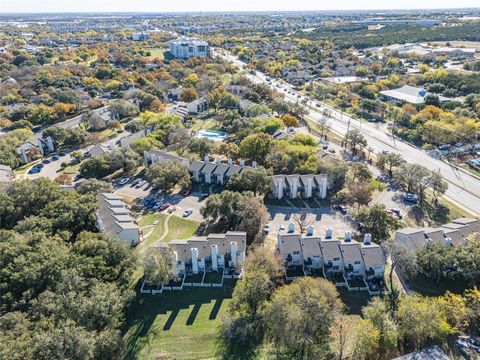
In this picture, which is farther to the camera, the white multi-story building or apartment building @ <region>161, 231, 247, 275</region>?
the white multi-story building

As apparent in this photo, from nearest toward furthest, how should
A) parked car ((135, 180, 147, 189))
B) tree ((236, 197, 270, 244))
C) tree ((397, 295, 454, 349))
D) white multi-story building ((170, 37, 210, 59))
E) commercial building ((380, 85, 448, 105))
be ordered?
tree ((397, 295, 454, 349)) < tree ((236, 197, 270, 244)) < parked car ((135, 180, 147, 189)) < commercial building ((380, 85, 448, 105)) < white multi-story building ((170, 37, 210, 59))

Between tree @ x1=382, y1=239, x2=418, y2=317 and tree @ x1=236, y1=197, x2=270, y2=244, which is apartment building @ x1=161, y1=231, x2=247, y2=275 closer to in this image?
tree @ x1=236, y1=197, x2=270, y2=244

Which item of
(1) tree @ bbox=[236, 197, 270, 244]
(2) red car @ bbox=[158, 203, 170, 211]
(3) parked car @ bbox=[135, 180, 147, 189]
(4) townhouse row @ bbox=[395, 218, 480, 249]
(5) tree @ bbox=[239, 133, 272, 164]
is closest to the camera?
(4) townhouse row @ bbox=[395, 218, 480, 249]

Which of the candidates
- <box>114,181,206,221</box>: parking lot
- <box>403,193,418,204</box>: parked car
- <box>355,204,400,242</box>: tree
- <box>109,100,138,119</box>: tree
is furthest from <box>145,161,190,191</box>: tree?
<box>109,100,138,119</box>: tree

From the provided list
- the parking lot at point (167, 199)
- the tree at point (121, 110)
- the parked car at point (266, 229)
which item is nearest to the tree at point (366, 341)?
the parked car at point (266, 229)

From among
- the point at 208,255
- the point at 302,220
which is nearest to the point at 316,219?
the point at 302,220

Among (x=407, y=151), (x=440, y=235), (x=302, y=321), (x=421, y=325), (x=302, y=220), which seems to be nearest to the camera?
(x=302, y=321)

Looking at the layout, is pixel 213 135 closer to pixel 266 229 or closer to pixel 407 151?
pixel 266 229
